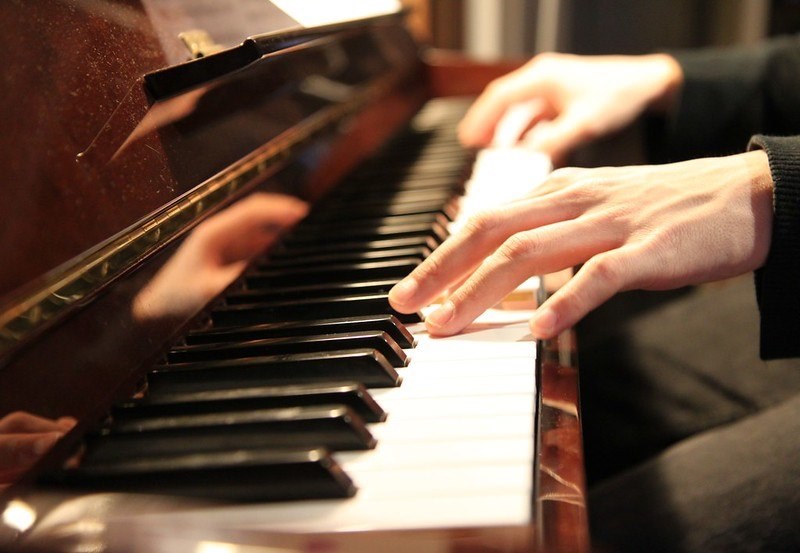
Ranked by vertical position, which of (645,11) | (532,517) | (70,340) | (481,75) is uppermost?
(645,11)

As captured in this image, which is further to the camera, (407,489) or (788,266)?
(788,266)

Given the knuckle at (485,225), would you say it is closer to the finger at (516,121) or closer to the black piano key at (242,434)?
the black piano key at (242,434)

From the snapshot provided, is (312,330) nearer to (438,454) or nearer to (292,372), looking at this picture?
(292,372)

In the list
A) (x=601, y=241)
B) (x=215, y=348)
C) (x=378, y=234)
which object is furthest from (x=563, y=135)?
(x=215, y=348)

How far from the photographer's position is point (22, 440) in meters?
0.54

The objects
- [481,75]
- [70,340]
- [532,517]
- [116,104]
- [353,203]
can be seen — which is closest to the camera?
[532,517]

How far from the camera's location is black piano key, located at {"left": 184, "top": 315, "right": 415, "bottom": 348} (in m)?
0.71

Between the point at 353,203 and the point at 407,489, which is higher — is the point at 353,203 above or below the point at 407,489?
above

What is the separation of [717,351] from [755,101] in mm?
577

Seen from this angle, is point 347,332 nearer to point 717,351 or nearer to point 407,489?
point 407,489

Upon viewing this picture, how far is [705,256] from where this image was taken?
0.76 metres

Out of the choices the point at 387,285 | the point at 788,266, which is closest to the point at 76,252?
the point at 387,285

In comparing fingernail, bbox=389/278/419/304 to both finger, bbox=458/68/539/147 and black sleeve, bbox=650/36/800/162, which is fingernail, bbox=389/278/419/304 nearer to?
finger, bbox=458/68/539/147

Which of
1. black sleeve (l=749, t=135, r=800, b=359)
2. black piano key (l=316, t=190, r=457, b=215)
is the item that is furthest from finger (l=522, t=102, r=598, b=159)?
black sleeve (l=749, t=135, r=800, b=359)
